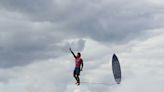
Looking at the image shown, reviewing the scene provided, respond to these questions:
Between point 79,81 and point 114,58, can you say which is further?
point 114,58

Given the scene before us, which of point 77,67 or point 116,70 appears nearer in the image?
point 77,67

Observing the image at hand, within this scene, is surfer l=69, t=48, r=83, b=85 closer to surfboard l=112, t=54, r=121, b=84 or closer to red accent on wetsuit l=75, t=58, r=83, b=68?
red accent on wetsuit l=75, t=58, r=83, b=68

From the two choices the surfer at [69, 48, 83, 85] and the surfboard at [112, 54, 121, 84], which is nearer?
the surfer at [69, 48, 83, 85]

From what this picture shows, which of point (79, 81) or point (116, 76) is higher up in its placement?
point (116, 76)

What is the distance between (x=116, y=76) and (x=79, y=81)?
2929 cm

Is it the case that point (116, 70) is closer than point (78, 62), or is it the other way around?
point (78, 62)

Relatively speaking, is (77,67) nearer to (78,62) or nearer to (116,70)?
(78,62)

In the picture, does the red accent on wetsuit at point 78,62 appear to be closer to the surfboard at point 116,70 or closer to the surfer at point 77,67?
the surfer at point 77,67

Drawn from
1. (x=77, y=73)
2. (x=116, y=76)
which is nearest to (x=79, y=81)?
(x=77, y=73)

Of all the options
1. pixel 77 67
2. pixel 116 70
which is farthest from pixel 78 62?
pixel 116 70

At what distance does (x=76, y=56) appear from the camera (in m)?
92.1

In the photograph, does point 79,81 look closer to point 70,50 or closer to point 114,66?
point 70,50

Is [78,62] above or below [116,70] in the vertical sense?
below

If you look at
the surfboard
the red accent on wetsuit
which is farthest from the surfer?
the surfboard
